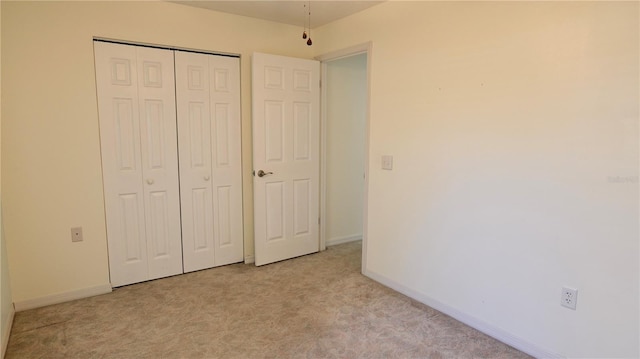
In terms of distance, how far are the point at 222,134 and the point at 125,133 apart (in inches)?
31.3

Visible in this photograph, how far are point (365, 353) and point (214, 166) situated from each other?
206 cm

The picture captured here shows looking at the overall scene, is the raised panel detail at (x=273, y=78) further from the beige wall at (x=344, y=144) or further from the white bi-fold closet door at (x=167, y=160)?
the beige wall at (x=344, y=144)

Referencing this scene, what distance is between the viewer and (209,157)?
3354mm

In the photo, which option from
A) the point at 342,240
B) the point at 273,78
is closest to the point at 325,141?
the point at 273,78

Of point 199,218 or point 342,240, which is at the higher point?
point 199,218

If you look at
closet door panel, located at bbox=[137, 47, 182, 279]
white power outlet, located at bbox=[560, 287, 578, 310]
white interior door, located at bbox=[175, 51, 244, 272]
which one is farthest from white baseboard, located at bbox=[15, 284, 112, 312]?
white power outlet, located at bbox=[560, 287, 578, 310]

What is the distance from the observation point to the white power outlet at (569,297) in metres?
1.98

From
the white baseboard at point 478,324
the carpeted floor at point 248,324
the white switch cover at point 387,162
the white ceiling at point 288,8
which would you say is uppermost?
the white ceiling at point 288,8

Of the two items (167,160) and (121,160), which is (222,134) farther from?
(121,160)

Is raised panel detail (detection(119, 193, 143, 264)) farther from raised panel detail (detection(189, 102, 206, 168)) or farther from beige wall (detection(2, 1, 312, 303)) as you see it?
raised panel detail (detection(189, 102, 206, 168))

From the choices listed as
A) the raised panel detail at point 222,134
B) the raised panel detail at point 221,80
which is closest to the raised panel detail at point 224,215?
the raised panel detail at point 222,134

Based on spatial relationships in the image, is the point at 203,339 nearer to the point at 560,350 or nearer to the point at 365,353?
the point at 365,353

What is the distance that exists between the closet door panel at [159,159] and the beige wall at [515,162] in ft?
5.65

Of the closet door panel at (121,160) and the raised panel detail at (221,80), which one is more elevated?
the raised panel detail at (221,80)
